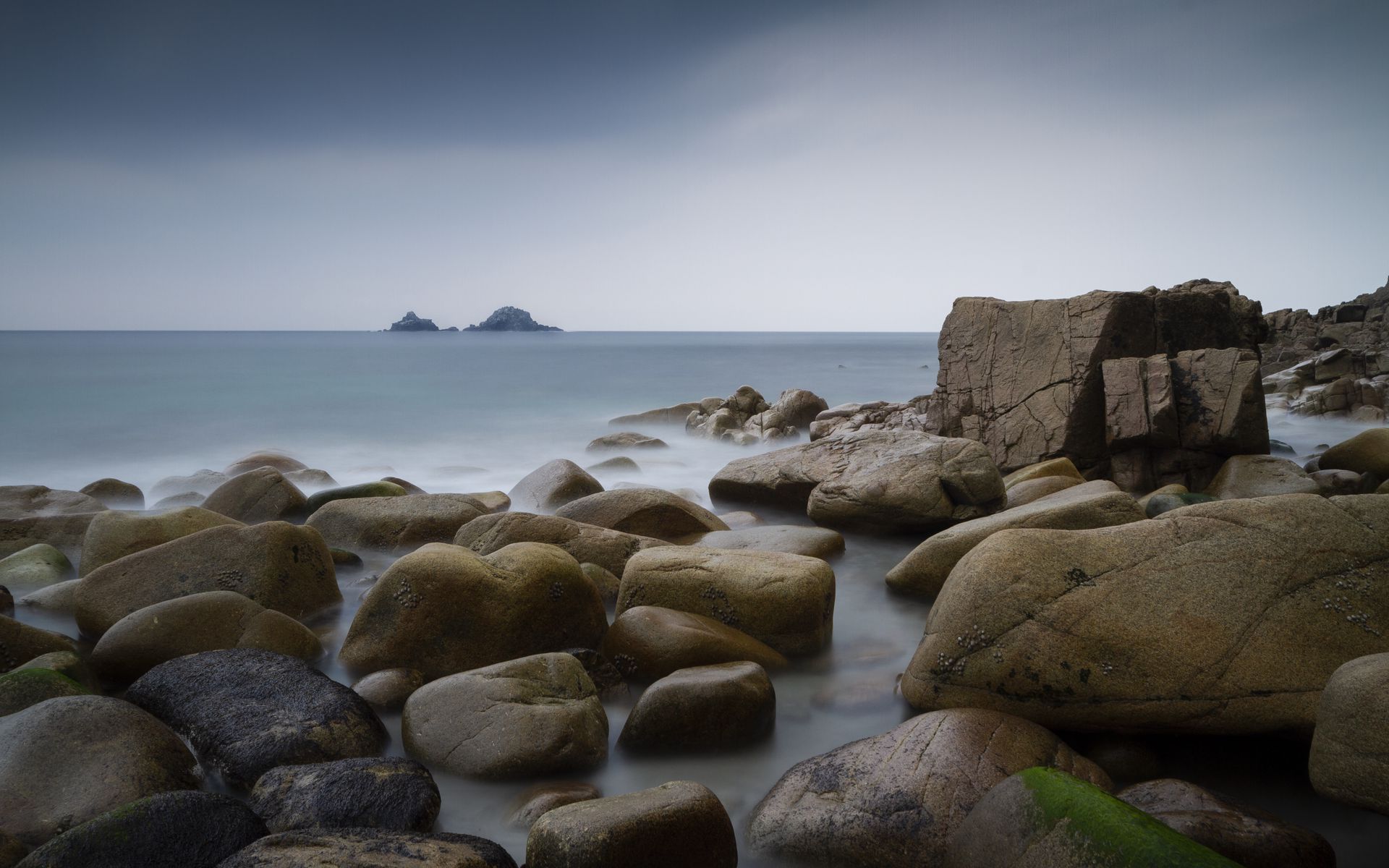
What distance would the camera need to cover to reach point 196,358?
49.3 metres

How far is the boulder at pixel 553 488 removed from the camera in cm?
905

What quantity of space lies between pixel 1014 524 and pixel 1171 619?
1818 mm

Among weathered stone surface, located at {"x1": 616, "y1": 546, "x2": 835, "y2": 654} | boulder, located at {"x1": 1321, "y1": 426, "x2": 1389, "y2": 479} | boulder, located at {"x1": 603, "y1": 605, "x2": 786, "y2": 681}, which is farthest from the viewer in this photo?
boulder, located at {"x1": 1321, "y1": 426, "x2": 1389, "y2": 479}

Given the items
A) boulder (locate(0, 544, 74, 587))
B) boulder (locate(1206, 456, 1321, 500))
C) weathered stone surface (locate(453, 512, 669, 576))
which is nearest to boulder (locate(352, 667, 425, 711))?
weathered stone surface (locate(453, 512, 669, 576))

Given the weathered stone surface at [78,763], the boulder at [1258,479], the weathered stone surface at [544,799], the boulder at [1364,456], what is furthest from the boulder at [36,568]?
the boulder at [1364,456]

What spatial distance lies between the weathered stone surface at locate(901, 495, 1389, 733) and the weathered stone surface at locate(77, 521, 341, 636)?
4065mm

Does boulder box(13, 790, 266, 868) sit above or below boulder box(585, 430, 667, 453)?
above

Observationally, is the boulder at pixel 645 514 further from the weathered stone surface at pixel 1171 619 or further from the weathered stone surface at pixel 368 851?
the weathered stone surface at pixel 368 851

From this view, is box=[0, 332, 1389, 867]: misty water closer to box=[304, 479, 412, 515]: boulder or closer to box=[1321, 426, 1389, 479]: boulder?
box=[304, 479, 412, 515]: boulder

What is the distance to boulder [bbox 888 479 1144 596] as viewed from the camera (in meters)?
5.43

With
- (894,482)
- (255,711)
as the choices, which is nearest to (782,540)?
(894,482)

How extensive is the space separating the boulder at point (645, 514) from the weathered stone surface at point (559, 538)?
0.67m

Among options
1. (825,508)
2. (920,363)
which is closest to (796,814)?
(825,508)

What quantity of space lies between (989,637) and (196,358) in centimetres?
5506
